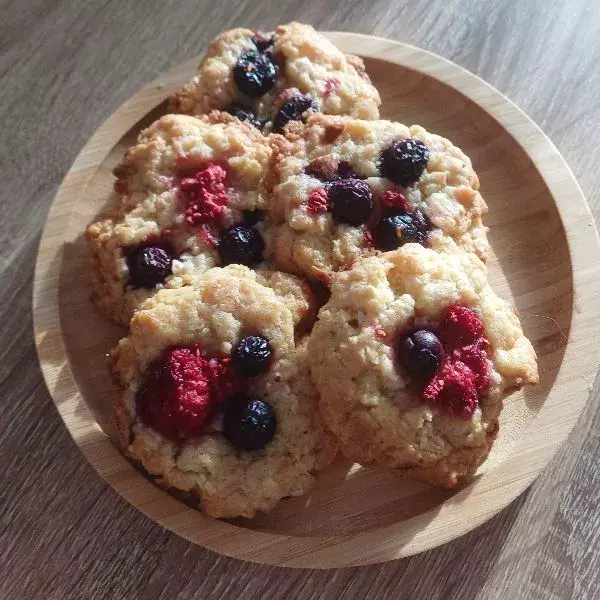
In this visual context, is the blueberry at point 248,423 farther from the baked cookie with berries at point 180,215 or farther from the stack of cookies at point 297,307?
the baked cookie with berries at point 180,215

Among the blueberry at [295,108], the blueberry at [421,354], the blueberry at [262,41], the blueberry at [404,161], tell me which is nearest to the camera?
the blueberry at [421,354]

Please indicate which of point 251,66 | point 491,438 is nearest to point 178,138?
point 251,66

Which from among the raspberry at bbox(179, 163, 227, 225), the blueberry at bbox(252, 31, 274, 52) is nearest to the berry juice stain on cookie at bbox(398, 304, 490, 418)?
the raspberry at bbox(179, 163, 227, 225)

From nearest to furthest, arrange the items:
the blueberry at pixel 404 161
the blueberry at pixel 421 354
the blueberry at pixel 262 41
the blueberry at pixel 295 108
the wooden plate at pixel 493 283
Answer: the blueberry at pixel 421 354
the wooden plate at pixel 493 283
the blueberry at pixel 404 161
the blueberry at pixel 295 108
the blueberry at pixel 262 41

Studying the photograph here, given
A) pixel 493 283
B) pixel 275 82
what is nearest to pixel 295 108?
pixel 275 82

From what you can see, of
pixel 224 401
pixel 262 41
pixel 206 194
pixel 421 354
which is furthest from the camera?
pixel 262 41

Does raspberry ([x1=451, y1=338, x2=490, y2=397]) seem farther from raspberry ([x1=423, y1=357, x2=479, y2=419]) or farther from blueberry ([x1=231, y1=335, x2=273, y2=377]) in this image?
blueberry ([x1=231, y1=335, x2=273, y2=377])

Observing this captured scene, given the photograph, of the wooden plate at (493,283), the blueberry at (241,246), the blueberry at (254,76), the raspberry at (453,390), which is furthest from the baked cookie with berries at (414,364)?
the blueberry at (254,76)

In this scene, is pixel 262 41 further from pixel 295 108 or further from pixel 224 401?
pixel 224 401

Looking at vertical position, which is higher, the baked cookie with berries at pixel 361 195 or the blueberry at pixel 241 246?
the baked cookie with berries at pixel 361 195
